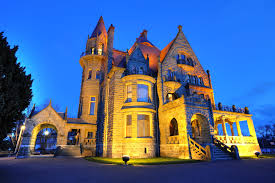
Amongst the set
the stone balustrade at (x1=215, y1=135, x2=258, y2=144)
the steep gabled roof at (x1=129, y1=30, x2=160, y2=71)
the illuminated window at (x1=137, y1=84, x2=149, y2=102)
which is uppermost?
the steep gabled roof at (x1=129, y1=30, x2=160, y2=71)

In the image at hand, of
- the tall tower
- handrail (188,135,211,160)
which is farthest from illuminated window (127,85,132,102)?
handrail (188,135,211,160)

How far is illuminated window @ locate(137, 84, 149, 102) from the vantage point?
2085 centimetres

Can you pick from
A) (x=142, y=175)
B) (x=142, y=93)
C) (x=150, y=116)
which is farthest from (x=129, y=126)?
(x=142, y=175)

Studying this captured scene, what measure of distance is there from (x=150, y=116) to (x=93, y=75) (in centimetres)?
1344

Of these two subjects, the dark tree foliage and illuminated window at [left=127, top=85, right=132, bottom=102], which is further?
illuminated window at [left=127, top=85, right=132, bottom=102]

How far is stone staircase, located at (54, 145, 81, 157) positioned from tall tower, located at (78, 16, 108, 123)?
4914mm

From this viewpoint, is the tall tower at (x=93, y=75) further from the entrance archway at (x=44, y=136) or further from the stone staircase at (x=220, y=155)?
the stone staircase at (x=220, y=155)

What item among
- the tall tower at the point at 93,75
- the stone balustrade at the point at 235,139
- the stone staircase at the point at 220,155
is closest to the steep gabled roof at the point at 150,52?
the tall tower at the point at 93,75

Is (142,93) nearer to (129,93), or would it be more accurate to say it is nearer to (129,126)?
(129,93)

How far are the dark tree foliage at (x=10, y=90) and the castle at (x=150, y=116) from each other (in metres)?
11.2

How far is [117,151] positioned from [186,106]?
976 cm

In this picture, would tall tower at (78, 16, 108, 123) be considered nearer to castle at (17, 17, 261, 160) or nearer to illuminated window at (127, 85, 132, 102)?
castle at (17, 17, 261, 160)

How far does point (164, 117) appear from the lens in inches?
804

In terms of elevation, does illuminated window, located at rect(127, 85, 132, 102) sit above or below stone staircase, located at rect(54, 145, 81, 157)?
above
